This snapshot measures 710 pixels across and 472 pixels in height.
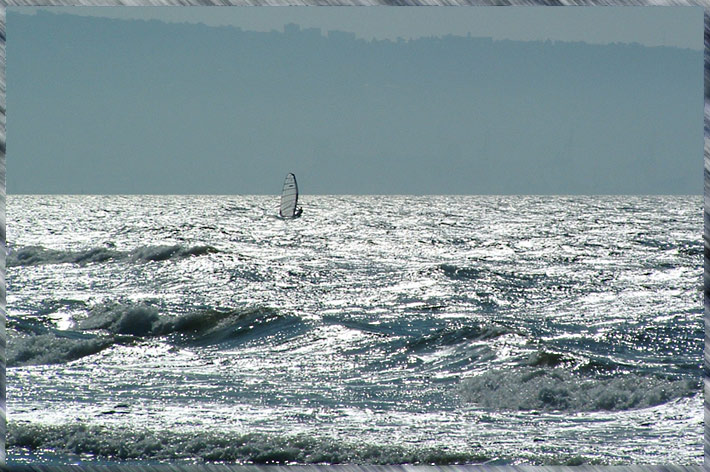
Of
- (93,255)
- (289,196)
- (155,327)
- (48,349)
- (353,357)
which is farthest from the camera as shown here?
(289,196)

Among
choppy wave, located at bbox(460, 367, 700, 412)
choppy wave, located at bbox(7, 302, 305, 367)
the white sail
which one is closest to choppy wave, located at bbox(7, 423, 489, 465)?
choppy wave, located at bbox(460, 367, 700, 412)

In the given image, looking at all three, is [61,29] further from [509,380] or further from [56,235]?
[56,235]

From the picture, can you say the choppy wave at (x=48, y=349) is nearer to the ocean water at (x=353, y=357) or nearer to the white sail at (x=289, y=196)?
the ocean water at (x=353, y=357)

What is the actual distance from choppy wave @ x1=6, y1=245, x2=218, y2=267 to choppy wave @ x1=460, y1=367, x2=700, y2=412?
39.5ft

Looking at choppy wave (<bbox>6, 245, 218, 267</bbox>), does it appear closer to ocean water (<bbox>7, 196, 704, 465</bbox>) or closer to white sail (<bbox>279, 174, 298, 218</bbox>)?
ocean water (<bbox>7, 196, 704, 465</bbox>)

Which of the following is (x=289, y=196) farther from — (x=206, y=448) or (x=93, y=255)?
(x=206, y=448)

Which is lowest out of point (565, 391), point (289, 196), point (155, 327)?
point (155, 327)

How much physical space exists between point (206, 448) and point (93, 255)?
15.3m

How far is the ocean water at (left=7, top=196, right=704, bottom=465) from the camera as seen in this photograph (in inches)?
165

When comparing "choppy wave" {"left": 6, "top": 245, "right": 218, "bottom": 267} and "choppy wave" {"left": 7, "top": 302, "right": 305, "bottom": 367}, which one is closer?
"choppy wave" {"left": 7, "top": 302, "right": 305, "bottom": 367}

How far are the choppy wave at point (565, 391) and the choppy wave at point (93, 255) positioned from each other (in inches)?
474

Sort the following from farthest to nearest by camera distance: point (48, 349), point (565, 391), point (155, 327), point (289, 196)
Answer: point (289, 196) < point (155, 327) < point (48, 349) < point (565, 391)

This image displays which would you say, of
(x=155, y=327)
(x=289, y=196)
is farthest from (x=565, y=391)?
(x=289, y=196)

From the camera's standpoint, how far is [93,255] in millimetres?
18109
